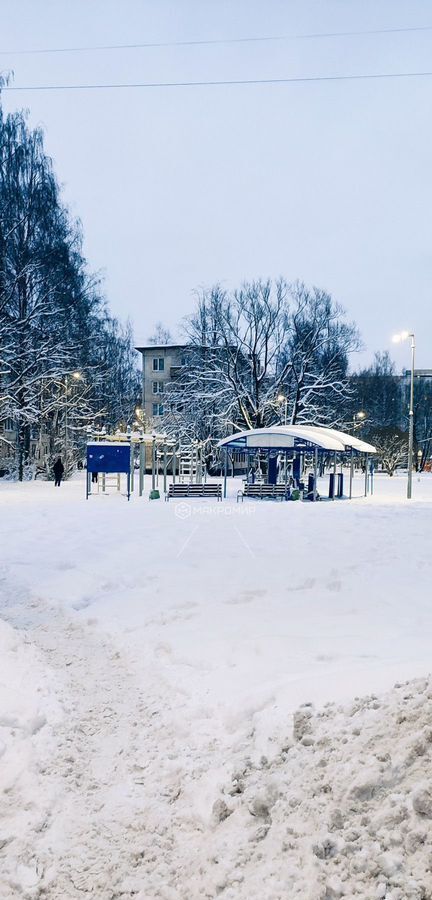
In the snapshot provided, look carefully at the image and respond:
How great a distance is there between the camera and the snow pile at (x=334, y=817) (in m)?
2.62

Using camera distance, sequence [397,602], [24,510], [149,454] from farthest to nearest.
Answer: [149,454], [24,510], [397,602]

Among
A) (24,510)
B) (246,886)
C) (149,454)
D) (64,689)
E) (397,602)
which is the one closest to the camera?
(246,886)

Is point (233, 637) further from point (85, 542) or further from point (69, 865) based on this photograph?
point (85, 542)

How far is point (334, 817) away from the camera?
2.94 m

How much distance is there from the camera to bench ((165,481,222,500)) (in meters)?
24.2

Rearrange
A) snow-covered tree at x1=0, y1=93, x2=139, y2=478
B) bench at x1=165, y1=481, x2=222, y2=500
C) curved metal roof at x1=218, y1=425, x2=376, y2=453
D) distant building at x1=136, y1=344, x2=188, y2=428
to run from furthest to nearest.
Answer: distant building at x1=136, y1=344, x2=188, y2=428 < snow-covered tree at x1=0, y1=93, x2=139, y2=478 < curved metal roof at x1=218, y1=425, x2=376, y2=453 < bench at x1=165, y1=481, x2=222, y2=500

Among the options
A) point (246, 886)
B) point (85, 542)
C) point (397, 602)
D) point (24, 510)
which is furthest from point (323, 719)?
point (24, 510)

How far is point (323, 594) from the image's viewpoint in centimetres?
794

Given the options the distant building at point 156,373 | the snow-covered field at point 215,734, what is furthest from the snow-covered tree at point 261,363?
the snow-covered field at point 215,734

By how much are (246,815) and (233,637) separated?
299cm

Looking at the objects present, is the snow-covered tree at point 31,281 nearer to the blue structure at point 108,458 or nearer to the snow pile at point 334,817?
the blue structure at point 108,458

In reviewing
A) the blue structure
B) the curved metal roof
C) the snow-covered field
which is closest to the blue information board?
the blue structure

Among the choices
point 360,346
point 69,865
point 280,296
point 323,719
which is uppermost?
point 280,296

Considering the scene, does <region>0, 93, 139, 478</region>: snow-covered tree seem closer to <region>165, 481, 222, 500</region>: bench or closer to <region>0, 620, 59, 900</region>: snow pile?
<region>165, 481, 222, 500</region>: bench
